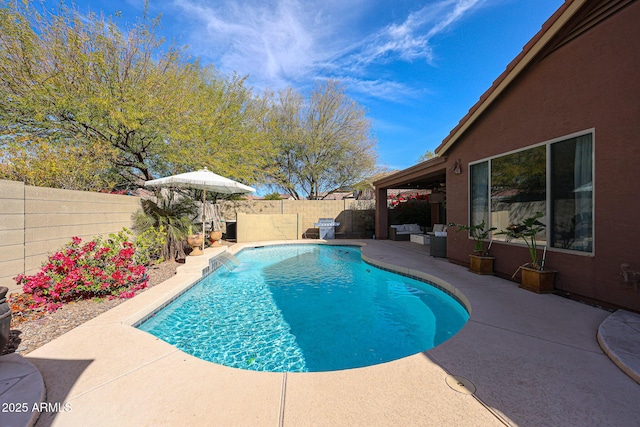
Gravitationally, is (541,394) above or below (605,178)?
below

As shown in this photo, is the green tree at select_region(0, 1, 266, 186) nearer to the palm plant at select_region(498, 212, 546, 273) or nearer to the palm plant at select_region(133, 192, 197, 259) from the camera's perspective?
the palm plant at select_region(133, 192, 197, 259)

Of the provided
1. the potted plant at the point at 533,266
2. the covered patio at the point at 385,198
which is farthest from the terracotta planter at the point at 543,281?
the covered patio at the point at 385,198

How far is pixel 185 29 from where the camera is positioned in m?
9.07

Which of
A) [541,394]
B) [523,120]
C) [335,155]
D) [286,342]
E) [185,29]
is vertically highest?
[185,29]

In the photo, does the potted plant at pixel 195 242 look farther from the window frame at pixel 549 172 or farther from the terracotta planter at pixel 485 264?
the window frame at pixel 549 172

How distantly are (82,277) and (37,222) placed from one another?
3.66ft

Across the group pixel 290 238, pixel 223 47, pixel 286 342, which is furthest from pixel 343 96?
pixel 286 342

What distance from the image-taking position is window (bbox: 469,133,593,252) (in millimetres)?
4016

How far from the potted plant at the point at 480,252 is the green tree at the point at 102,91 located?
850 cm

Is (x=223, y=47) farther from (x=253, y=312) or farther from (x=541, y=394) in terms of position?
(x=541, y=394)

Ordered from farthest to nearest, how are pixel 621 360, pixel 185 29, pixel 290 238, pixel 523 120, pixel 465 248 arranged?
pixel 290 238, pixel 185 29, pixel 465 248, pixel 523 120, pixel 621 360

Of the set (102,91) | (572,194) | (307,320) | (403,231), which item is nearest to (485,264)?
(572,194)

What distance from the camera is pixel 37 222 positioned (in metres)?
4.25

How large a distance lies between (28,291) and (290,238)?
9991 mm
